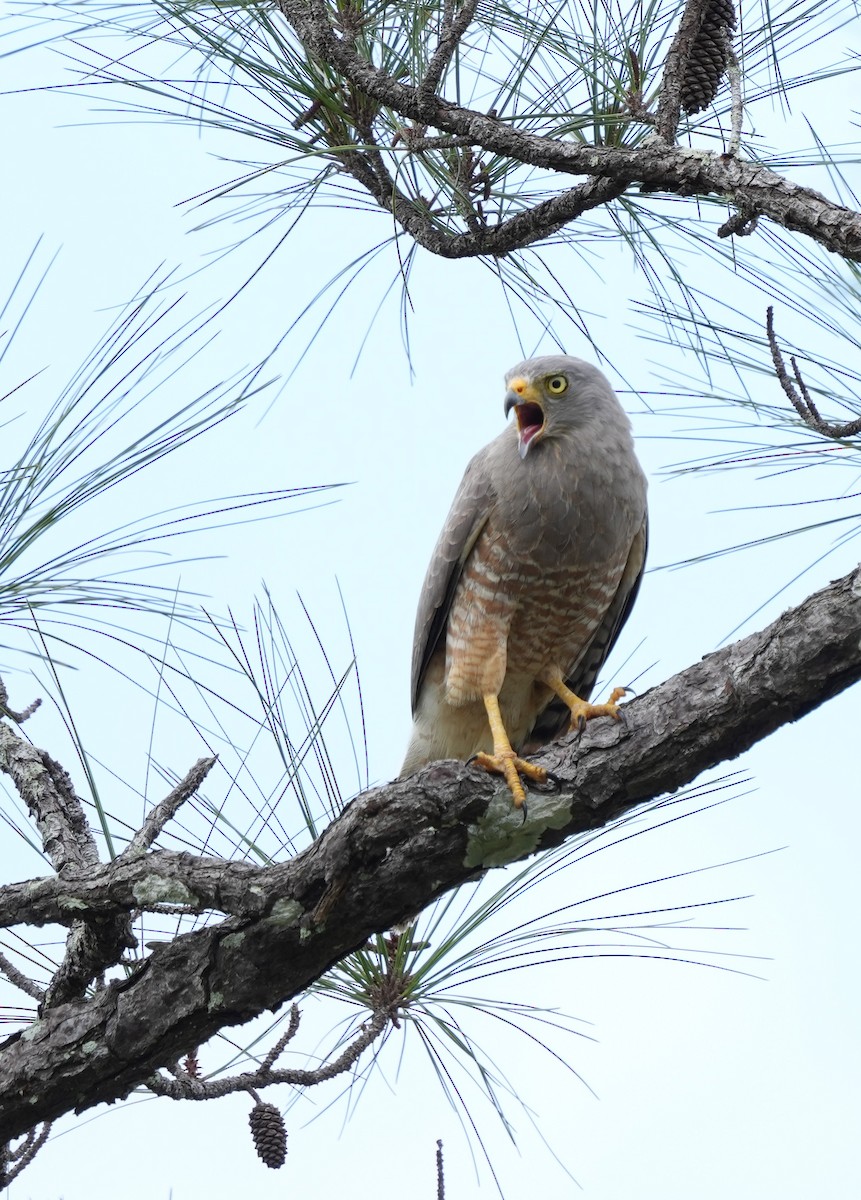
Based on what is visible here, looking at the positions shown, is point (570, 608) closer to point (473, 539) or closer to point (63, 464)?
point (473, 539)

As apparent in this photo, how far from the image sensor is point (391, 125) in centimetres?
383

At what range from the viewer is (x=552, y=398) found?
4.06 m

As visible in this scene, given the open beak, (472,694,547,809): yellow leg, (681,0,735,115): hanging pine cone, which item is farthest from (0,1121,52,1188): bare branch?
(681,0,735,115): hanging pine cone

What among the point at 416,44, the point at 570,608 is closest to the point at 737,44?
the point at 416,44

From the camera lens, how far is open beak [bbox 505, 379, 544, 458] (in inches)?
158

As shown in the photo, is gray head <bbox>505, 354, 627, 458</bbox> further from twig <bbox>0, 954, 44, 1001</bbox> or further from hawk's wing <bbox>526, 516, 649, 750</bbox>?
twig <bbox>0, 954, 44, 1001</bbox>

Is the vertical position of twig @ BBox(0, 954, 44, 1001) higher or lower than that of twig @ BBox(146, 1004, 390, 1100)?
higher

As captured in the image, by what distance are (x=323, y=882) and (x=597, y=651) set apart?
194cm

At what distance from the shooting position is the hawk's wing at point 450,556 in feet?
13.5

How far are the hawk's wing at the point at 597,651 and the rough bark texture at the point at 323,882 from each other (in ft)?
4.86

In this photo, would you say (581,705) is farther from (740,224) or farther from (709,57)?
(709,57)

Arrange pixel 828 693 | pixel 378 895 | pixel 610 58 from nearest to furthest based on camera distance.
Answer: pixel 828 693
pixel 378 895
pixel 610 58

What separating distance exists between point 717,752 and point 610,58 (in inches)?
81.1

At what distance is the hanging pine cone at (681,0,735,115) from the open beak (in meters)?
0.91
